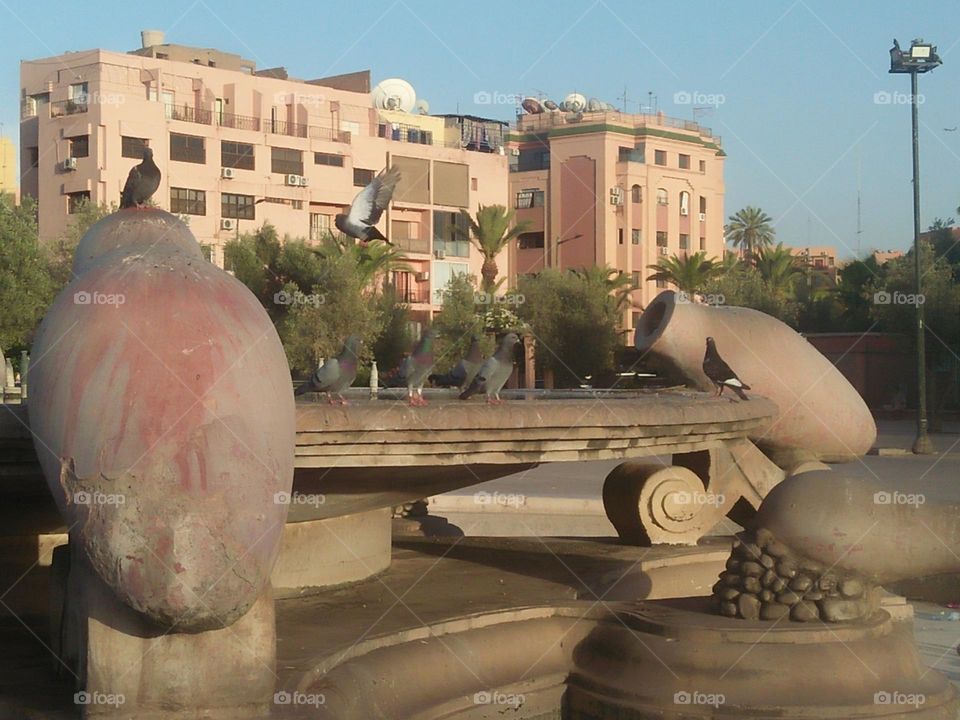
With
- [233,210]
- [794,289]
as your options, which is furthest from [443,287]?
[794,289]

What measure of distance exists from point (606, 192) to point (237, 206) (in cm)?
2211

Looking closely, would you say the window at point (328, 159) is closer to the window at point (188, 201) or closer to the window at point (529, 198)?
the window at point (188, 201)

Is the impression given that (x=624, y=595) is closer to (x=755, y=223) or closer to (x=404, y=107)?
(x=404, y=107)

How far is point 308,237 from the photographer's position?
5681 cm

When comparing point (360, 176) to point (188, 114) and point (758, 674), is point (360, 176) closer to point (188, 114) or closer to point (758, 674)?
point (188, 114)

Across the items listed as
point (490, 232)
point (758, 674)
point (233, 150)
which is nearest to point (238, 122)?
point (233, 150)

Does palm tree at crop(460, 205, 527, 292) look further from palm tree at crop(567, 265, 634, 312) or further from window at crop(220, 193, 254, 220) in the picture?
window at crop(220, 193, 254, 220)

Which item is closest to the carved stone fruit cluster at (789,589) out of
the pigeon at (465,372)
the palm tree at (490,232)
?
the pigeon at (465,372)

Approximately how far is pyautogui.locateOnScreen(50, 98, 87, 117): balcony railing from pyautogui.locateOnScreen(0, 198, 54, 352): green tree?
15.6 m

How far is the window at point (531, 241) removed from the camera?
234 feet

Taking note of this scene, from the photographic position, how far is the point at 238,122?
5509 centimetres

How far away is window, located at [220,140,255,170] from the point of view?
54062 mm

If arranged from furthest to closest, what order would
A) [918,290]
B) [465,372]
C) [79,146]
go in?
[79,146]
[918,290]
[465,372]

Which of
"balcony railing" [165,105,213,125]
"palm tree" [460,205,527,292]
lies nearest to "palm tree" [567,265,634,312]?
"palm tree" [460,205,527,292]
